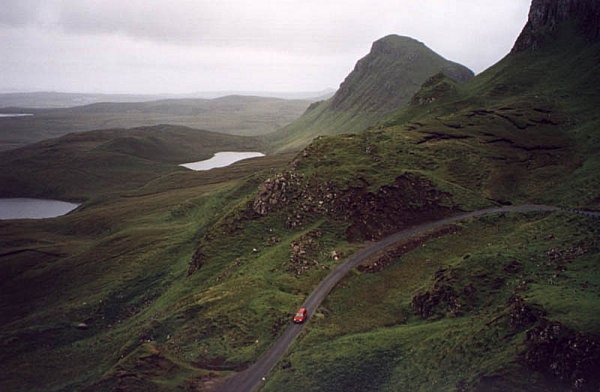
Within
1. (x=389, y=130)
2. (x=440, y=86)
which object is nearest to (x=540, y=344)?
(x=389, y=130)

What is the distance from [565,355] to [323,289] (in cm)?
2812

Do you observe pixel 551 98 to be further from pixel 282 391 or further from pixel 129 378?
pixel 129 378

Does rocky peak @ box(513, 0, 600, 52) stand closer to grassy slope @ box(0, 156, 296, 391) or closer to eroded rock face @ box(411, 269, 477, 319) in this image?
grassy slope @ box(0, 156, 296, 391)

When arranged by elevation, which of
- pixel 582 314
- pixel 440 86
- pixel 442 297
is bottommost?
pixel 442 297

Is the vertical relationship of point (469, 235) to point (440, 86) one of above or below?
below

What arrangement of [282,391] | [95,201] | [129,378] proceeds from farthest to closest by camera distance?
[95,201] < [129,378] < [282,391]

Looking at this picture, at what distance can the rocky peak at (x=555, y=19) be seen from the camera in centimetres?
12588

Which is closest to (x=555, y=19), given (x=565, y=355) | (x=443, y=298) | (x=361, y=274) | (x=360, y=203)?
(x=360, y=203)

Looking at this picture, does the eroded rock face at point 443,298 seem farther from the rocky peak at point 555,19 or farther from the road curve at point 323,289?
the rocky peak at point 555,19

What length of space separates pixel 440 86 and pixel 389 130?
174 feet

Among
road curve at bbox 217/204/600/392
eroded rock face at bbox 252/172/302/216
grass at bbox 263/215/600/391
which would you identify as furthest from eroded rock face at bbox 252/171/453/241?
grass at bbox 263/215/600/391

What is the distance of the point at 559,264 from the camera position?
1828 inches

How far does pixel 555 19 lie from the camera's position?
457ft

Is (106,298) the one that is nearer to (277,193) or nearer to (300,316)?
(277,193)
